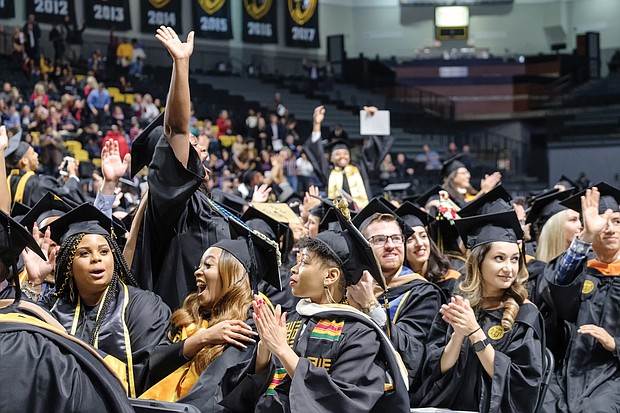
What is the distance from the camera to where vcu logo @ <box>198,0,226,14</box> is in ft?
93.1

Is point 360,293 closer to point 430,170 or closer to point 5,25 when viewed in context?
point 430,170

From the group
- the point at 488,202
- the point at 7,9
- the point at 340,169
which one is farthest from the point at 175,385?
the point at 7,9

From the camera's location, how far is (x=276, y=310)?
4.07 m

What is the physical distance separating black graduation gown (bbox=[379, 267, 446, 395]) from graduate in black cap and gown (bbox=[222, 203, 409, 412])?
740 mm

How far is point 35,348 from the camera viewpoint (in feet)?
10.5

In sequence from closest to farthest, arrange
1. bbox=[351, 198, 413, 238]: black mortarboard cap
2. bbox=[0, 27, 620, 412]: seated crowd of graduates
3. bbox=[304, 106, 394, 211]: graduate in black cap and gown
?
bbox=[0, 27, 620, 412]: seated crowd of graduates → bbox=[351, 198, 413, 238]: black mortarboard cap → bbox=[304, 106, 394, 211]: graduate in black cap and gown

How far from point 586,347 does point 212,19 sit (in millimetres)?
24233

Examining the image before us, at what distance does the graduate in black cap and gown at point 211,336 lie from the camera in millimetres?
4559

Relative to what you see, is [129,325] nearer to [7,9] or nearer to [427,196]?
[427,196]

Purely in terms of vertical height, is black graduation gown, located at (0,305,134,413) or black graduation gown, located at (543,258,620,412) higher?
black graduation gown, located at (0,305,134,413)

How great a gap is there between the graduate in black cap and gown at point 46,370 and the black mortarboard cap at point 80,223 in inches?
66.9

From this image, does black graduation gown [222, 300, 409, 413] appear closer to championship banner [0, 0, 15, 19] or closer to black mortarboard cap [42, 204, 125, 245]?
black mortarboard cap [42, 204, 125, 245]

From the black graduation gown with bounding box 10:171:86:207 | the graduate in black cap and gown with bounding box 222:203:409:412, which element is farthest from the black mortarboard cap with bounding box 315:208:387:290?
the black graduation gown with bounding box 10:171:86:207

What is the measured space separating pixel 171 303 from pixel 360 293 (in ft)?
4.52
